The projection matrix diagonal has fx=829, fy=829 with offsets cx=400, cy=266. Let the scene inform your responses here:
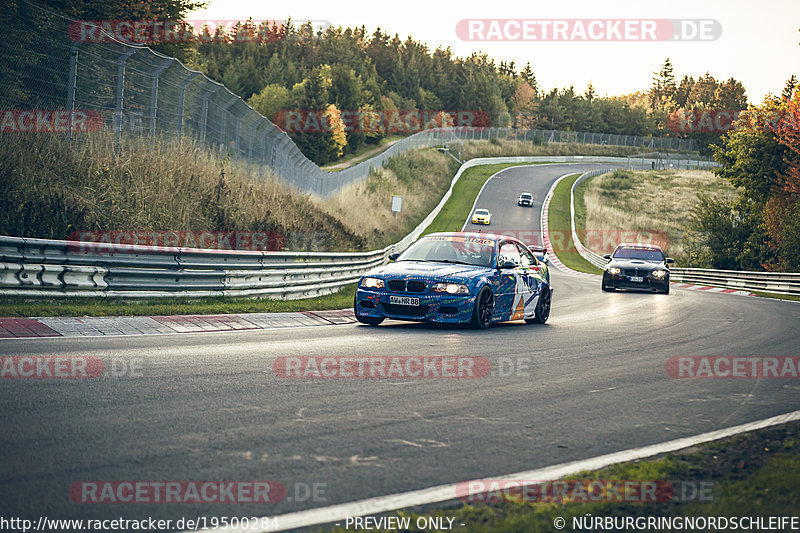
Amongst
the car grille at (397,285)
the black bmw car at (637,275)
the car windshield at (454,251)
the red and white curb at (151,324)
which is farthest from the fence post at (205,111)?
the black bmw car at (637,275)

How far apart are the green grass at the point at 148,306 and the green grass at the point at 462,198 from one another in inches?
1428

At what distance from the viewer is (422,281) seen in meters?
12.7

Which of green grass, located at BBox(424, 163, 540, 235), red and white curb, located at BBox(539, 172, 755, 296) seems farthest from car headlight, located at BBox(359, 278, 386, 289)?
green grass, located at BBox(424, 163, 540, 235)

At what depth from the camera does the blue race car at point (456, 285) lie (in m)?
12.6

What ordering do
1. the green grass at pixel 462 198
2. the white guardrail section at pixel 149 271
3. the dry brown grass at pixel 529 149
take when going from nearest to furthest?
the white guardrail section at pixel 149 271 < the green grass at pixel 462 198 < the dry brown grass at pixel 529 149

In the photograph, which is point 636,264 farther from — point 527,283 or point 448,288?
point 448,288

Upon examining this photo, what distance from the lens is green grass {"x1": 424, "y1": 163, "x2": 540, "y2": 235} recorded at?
5844 centimetres

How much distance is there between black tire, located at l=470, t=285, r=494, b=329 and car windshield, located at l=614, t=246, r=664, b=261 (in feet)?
48.8

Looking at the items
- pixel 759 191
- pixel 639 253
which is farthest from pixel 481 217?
pixel 639 253

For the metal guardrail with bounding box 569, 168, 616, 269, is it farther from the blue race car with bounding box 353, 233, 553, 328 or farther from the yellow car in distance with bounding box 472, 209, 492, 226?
the blue race car with bounding box 353, 233, 553, 328

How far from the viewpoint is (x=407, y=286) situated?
12.7 metres

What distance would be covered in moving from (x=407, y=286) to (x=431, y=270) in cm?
57

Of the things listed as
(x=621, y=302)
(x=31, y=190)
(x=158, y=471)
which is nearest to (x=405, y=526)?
(x=158, y=471)

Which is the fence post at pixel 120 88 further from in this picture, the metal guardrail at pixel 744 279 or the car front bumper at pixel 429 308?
the metal guardrail at pixel 744 279
